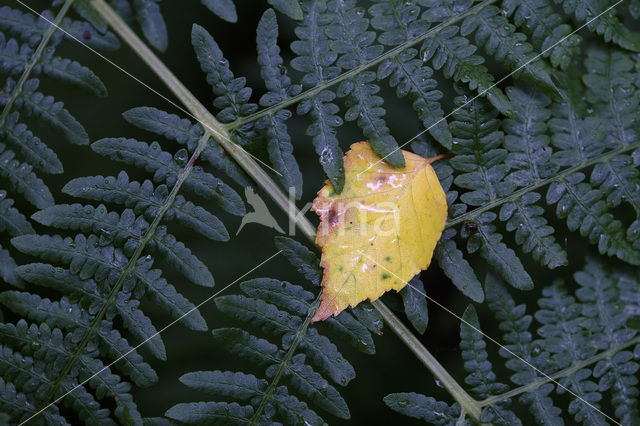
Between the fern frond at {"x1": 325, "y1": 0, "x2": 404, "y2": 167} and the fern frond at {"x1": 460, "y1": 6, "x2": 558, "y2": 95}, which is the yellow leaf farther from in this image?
the fern frond at {"x1": 460, "y1": 6, "x2": 558, "y2": 95}

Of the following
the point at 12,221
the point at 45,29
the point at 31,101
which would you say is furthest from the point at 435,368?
the point at 45,29

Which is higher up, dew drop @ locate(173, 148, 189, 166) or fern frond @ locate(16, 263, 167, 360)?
dew drop @ locate(173, 148, 189, 166)

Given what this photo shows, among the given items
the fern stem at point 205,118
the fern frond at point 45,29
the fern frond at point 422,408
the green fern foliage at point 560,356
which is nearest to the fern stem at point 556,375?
the green fern foliage at point 560,356

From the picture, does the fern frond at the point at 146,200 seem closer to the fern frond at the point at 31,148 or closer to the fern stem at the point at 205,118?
the fern frond at the point at 31,148

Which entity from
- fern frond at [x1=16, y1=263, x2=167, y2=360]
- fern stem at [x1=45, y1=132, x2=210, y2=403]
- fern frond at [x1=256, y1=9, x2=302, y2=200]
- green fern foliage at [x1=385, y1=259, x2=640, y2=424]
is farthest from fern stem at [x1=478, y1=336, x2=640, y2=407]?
fern stem at [x1=45, y1=132, x2=210, y2=403]

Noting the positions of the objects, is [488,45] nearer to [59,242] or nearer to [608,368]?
[608,368]

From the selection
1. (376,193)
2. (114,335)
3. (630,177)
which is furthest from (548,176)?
(114,335)
